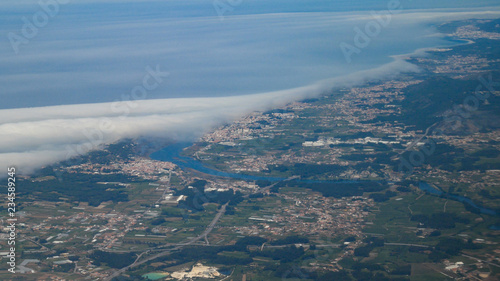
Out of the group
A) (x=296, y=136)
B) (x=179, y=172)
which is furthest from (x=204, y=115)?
(x=179, y=172)

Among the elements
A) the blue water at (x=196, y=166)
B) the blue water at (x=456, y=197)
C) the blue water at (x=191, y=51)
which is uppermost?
the blue water at (x=191, y=51)

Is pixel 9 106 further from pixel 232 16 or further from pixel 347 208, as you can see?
pixel 232 16

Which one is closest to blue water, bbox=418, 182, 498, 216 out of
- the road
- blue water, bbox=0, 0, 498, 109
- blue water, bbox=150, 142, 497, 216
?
blue water, bbox=150, 142, 497, 216

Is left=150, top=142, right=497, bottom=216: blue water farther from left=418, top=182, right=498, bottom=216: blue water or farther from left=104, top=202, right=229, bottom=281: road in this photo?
A: left=104, top=202, right=229, bottom=281: road

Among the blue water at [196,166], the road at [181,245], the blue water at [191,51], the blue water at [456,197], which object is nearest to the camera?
the road at [181,245]

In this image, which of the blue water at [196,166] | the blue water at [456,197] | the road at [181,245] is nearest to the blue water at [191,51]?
the blue water at [196,166]

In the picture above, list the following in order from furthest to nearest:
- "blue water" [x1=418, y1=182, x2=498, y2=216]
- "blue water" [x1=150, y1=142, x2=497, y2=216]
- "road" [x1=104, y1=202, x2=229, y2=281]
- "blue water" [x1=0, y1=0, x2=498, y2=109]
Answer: "blue water" [x1=0, y1=0, x2=498, y2=109] → "blue water" [x1=150, y1=142, x2=497, y2=216] → "blue water" [x1=418, y1=182, x2=498, y2=216] → "road" [x1=104, y1=202, x2=229, y2=281]

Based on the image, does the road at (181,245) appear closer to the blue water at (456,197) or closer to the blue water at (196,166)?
the blue water at (196,166)

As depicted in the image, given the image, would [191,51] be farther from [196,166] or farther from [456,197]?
[456,197]

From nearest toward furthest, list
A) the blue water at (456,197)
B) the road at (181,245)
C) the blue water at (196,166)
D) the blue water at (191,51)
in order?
1. the road at (181,245)
2. the blue water at (456,197)
3. the blue water at (196,166)
4. the blue water at (191,51)

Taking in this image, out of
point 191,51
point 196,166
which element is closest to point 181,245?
point 196,166

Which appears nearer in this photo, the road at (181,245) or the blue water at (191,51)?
the road at (181,245)
